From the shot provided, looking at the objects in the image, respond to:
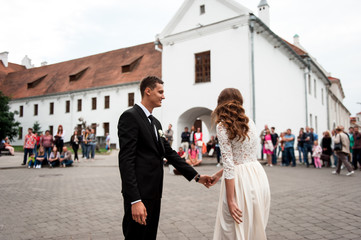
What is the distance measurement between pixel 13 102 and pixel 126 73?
66.3 ft

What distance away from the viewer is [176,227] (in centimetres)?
453

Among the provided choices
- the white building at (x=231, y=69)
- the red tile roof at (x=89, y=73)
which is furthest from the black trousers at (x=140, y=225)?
the red tile roof at (x=89, y=73)

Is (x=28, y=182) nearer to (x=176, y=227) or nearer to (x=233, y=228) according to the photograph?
(x=176, y=227)

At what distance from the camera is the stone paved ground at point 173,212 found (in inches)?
168

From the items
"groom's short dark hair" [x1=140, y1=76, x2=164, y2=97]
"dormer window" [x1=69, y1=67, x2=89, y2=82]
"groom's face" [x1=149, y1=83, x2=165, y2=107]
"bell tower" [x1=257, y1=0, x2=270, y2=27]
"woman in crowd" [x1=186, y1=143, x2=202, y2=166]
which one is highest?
"bell tower" [x1=257, y1=0, x2=270, y2=27]

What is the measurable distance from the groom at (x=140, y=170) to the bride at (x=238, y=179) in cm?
60

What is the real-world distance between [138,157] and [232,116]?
0.92m

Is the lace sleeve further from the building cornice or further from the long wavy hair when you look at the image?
the building cornice

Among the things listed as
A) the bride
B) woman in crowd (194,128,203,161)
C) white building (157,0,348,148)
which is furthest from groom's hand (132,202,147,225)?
→ white building (157,0,348,148)

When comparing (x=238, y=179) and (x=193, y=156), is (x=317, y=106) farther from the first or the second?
(x=238, y=179)

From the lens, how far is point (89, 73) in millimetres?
36188

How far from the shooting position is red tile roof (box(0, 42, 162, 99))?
30969 mm

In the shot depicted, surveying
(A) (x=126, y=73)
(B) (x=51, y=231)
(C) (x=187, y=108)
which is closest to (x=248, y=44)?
(C) (x=187, y=108)

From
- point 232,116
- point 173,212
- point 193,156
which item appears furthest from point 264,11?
point 232,116
